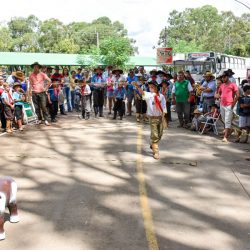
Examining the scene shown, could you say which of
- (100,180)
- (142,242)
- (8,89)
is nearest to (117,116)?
(8,89)

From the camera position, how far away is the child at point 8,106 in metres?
11.3

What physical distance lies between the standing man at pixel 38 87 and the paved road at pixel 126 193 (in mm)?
2104

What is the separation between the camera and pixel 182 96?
12578mm

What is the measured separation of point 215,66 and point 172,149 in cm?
1642

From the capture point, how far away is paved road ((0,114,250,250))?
4.78 meters

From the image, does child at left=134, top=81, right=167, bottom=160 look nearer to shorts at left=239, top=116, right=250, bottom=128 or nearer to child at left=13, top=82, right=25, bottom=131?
shorts at left=239, top=116, right=250, bottom=128

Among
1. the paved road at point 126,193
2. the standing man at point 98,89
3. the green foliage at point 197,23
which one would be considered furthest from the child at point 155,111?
the green foliage at point 197,23

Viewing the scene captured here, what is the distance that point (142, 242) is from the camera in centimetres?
467

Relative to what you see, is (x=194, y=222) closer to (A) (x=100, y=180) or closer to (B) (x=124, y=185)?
(B) (x=124, y=185)

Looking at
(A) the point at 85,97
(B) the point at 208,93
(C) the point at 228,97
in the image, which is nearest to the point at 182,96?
(B) the point at 208,93

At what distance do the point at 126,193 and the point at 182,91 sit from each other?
6.73 m

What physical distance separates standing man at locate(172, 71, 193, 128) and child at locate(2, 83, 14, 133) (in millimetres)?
4899

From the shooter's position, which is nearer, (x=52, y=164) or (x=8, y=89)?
(x=52, y=164)

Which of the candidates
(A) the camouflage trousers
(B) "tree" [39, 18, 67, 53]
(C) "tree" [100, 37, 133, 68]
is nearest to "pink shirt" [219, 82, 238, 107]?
(A) the camouflage trousers
